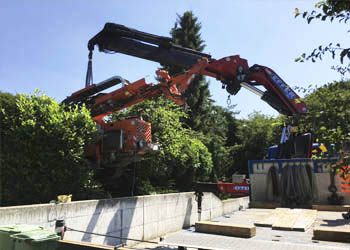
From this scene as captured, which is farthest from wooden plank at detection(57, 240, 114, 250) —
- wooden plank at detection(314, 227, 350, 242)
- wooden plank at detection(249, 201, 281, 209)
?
wooden plank at detection(249, 201, 281, 209)

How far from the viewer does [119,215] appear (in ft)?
27.0

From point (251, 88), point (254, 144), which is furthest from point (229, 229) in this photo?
point (254, 144)

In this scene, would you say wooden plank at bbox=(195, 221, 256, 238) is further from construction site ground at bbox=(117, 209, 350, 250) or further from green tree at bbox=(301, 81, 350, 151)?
green tree at bbox=(301, 81, 350, 151)

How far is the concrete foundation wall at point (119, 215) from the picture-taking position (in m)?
6.14

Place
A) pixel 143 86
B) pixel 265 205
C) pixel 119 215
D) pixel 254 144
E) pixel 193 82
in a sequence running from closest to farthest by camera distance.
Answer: pixel 119 215 < pixel 265 205 < pixel 143 86 < pixel 193 82 < pixel 254 144

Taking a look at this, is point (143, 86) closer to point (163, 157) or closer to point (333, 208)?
point (163, 157)

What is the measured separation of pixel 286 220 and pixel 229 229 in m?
1.64

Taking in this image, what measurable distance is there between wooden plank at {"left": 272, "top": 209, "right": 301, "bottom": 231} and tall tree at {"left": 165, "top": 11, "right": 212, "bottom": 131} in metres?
19.2

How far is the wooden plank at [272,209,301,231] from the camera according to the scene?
213 inches

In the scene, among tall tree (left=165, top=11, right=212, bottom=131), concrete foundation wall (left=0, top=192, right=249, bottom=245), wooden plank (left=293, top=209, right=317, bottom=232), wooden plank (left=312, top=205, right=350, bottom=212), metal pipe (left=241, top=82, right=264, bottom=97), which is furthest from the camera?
tall tree (left=165, top=11, right=212, bottom=131)

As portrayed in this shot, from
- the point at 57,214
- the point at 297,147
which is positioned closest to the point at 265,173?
the point at 297,147

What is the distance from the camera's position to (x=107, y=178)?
38.3ft

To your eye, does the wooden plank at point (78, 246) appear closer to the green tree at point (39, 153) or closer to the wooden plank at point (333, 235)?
the wooden plank at point (333, 235)

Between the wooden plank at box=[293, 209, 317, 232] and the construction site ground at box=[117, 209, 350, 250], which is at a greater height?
the wooden plank at box=[293, 209, 317, 232]
